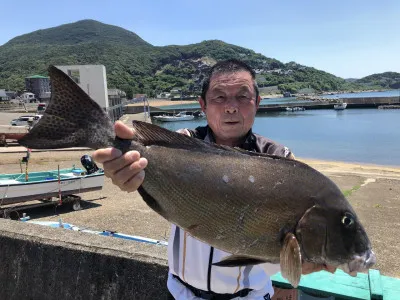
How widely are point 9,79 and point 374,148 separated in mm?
162130

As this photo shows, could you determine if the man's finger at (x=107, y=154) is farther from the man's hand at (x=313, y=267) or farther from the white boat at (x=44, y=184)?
the white boat at (x=44, y=184)

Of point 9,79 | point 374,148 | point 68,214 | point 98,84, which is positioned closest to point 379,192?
point 68,214

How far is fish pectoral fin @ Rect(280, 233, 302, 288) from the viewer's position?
1.86 m

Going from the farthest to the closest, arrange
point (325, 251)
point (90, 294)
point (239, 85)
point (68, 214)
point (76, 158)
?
point (76, 158)
point (68, 214)
point (90, 294)
point (239, 85)
point (325, 251)

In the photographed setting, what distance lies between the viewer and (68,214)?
13.5 metres

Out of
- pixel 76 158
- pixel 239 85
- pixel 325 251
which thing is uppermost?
pixel 239 85

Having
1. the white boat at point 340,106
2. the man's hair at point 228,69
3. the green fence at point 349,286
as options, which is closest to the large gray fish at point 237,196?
the man's hair at point 228,69

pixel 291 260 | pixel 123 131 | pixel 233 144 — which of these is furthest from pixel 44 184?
pixel 291 260

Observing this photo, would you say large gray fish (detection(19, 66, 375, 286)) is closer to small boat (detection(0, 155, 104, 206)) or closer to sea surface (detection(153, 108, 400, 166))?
small boat (detection(0, 155, 104, 206))

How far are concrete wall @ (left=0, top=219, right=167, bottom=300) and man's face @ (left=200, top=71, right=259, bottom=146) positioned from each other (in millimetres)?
1491

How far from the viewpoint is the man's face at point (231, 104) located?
2.60m

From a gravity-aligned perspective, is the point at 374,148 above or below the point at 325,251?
below

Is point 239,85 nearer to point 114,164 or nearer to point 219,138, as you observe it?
point 219,138

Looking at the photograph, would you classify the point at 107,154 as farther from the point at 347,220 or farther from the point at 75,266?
the point at 75,266
